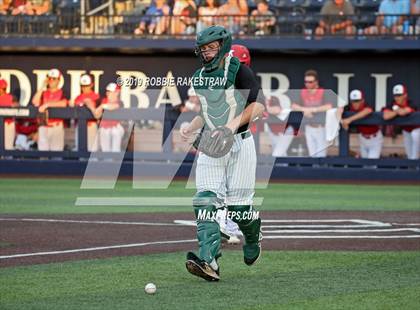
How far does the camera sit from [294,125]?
19078mm

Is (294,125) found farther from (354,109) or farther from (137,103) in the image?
(137,103)

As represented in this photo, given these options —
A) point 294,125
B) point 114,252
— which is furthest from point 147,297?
point 294,125

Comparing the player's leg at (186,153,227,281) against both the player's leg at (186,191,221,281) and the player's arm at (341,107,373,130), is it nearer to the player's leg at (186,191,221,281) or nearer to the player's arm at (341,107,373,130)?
the player's leg at (186,191,221,281)

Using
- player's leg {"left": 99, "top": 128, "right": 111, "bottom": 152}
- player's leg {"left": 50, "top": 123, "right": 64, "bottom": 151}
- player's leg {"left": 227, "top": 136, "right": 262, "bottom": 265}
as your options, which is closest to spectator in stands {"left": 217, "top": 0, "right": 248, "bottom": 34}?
player's leg {"left": 99, "top": 128, "right": 111, "bottom": 152}

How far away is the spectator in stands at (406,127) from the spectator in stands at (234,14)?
347 cm

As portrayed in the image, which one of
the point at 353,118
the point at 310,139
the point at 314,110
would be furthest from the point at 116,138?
the point at 353,118

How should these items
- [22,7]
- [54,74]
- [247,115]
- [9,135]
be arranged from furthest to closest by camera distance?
[22,7]
[54,74]
[9,135]
[247,115]

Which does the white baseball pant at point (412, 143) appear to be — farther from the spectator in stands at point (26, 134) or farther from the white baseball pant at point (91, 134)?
the spectator in stands at point (26, 134)

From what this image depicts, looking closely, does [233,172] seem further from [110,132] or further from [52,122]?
[52,122]

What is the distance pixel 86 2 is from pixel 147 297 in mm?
15243

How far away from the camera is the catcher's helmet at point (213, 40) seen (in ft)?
26.1

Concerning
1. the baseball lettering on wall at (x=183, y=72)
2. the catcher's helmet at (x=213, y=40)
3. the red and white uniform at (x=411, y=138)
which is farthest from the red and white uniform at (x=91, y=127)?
the catcher's helmet at (x=213, y=40)

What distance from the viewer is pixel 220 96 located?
8133mm

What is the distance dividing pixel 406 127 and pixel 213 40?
11.7m
